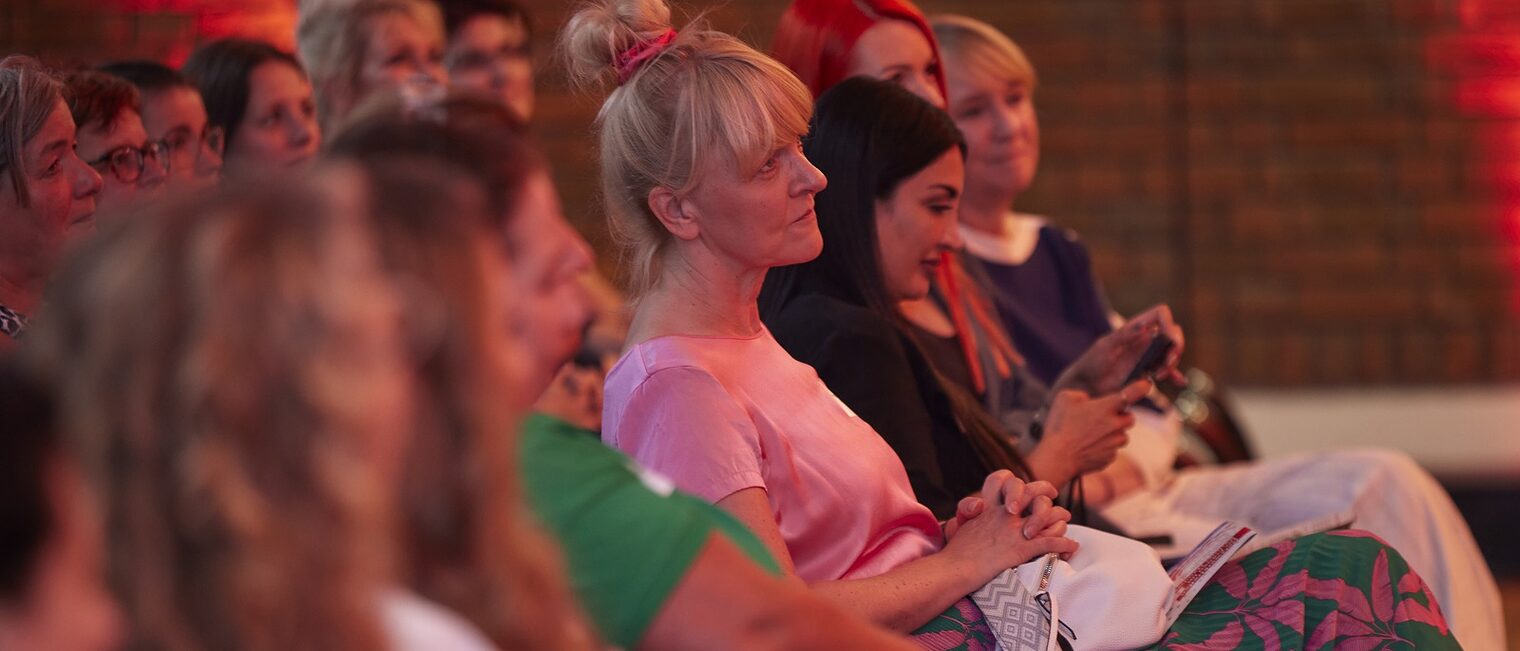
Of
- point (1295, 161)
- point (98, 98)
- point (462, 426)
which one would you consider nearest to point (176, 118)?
point (98, 98)

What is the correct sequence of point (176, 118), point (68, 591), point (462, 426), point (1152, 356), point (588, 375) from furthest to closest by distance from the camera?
point (588, 375), point (176, 118), point (1152, 356), point (462, 426), point (68, 591)

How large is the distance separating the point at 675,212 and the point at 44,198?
2.77ft

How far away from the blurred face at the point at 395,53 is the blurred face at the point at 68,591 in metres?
2.39

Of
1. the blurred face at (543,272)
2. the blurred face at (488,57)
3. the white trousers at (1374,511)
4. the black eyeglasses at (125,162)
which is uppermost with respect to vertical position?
the blurred face at (543,272)

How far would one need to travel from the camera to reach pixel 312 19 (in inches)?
130

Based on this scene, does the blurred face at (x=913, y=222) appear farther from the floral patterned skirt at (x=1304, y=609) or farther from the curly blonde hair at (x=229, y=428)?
the curly blonde hair at (x=229, y=428)

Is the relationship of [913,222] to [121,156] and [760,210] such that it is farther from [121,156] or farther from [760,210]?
[121,156]

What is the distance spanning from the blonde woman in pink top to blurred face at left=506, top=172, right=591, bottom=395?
1.95ft

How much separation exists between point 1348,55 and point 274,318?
4553mm

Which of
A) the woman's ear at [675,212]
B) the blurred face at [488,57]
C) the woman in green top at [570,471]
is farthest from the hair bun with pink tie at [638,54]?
the blurred face at [488,57]

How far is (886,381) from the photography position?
6.95 ft

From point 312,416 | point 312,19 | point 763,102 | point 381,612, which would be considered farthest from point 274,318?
point 312,19

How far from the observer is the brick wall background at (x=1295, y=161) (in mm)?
4875

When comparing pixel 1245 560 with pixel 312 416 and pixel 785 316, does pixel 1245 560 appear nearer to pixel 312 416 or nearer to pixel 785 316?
pixel 785 316
